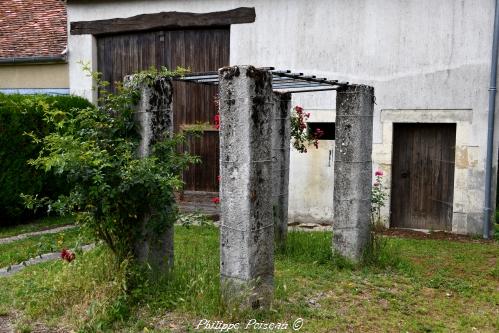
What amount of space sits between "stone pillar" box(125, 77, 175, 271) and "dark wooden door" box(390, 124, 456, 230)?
601 cm

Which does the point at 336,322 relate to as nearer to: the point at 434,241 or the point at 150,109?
the point at 150,109

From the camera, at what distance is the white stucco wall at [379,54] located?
30.9ft

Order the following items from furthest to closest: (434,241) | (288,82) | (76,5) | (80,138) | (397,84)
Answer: (76,5)
(397,84)
(434,241)
(288,82)
(80,138)

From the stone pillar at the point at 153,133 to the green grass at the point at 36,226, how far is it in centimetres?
498

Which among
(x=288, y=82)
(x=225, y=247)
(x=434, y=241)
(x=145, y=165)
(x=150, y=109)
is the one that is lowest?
(x=434, y=241)

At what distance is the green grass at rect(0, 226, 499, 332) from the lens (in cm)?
473

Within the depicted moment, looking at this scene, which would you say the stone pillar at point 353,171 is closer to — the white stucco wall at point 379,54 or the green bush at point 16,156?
the white stucco wall at point 379,54

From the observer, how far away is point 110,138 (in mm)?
5215

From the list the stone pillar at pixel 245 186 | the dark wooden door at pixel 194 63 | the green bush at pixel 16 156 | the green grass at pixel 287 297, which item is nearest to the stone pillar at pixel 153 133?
the green grass at pixel 287 297

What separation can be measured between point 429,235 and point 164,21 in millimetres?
6848

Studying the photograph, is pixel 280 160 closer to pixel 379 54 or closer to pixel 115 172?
pixel 115 172

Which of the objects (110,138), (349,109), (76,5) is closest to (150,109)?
(110,138)

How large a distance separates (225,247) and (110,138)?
158 cm

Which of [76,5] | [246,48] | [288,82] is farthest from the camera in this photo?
[76,5]
